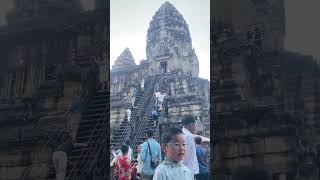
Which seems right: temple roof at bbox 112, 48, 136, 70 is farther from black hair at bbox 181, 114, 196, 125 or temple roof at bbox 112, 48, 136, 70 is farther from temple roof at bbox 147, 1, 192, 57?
black hair at bbox 181, 114, 196, 125

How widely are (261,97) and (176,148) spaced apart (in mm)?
1678

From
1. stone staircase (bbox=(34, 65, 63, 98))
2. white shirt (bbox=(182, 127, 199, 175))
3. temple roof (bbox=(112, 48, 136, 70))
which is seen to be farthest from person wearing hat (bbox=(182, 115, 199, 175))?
stone staircase (bbox=(34, 65, 63, 98))

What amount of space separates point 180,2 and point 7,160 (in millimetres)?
4428

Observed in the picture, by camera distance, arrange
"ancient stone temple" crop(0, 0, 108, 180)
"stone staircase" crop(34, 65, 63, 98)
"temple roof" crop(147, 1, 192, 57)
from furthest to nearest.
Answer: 1. "stone staircase" crop(34, 65, 63, 98)
2. "ancient stone temple" crop(0, 0, 108, 180)
3. "temple roof" crop(147, 1, 192, 57)

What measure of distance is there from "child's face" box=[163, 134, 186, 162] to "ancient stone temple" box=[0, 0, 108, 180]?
1428 mm

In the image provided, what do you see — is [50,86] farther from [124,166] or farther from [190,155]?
[190,155]

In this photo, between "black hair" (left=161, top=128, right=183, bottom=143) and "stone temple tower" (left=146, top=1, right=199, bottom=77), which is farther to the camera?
"stone temple tower" (left=146, top=1, right=199, bottom=77)

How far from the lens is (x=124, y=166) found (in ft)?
35.0

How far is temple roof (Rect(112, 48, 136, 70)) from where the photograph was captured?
10.8m

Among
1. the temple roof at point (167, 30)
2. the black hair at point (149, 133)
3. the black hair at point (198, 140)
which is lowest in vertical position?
the black hair at point (198, 140)

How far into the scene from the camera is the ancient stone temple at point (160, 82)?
34.3 ft

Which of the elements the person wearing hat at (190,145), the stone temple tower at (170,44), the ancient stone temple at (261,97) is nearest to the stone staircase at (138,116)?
the stone temple tower at (170,44)

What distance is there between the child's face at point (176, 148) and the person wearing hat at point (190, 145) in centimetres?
7

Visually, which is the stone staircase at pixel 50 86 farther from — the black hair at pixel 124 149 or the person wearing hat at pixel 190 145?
the person wearing hat at pixel 190 145
